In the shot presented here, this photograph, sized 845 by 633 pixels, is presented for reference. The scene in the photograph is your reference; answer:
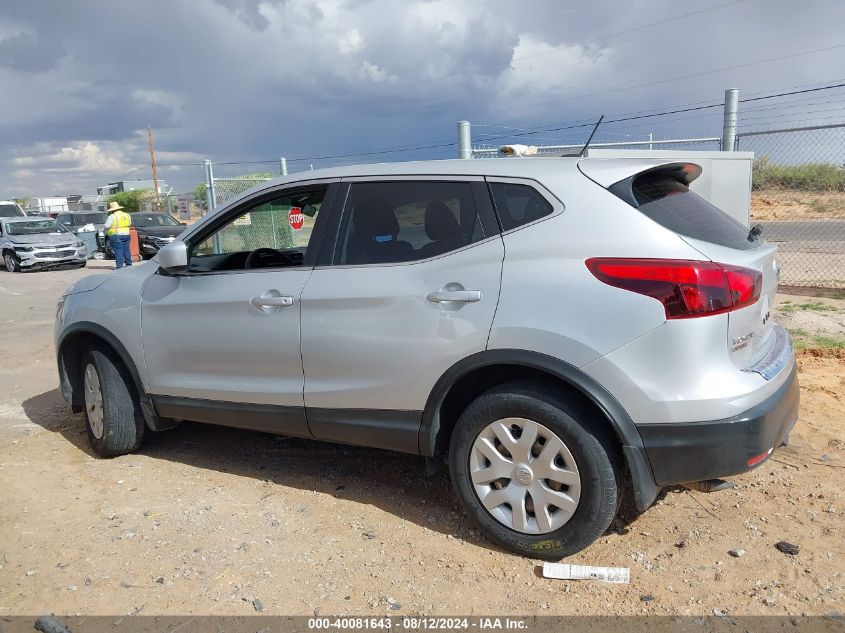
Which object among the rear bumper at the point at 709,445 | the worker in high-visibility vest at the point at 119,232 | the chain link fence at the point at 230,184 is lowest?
the rear bumper at the point at 709,445

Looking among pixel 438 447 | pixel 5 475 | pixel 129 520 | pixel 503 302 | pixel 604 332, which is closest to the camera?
pixel 604 332

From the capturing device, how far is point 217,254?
4312mm

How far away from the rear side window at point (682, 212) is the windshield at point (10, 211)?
24992mm

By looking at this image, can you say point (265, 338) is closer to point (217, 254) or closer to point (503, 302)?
point (217, 254)

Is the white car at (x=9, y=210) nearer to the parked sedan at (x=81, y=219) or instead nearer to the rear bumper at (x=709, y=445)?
the parked sedan at (x=81, y=219)

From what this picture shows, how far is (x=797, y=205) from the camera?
2238 cm

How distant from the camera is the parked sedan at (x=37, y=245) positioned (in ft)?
59.4

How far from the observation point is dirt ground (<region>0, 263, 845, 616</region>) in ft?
9.28

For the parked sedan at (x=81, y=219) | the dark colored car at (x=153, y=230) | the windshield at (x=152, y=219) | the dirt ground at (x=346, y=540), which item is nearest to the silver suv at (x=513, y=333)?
the dirt ground at (x=346, y=540)

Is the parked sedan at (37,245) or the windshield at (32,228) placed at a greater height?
the windshield at (32,228)

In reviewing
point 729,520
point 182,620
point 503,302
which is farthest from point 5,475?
point 729,520

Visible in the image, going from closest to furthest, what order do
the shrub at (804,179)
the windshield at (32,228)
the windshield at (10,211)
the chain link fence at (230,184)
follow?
the chain link fence at (230,184) → the shrub at (804,179) → the windshield at (32,228) → the windshield at (10,211)

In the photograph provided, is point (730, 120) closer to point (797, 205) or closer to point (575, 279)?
point (575, 279)

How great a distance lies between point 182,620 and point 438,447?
134 cm
